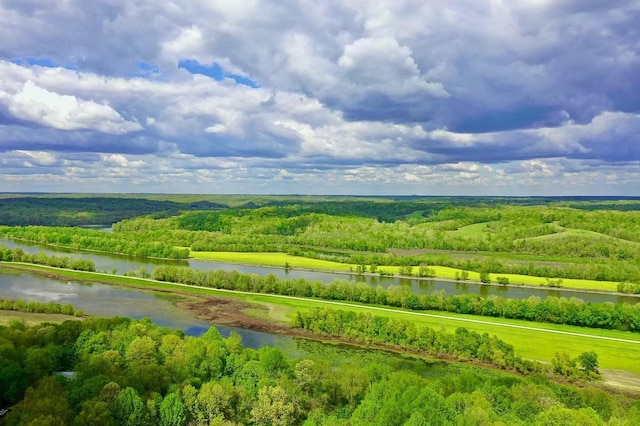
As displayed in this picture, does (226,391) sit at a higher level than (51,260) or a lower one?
higher

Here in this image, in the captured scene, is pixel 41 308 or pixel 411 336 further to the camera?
pixel 41 308

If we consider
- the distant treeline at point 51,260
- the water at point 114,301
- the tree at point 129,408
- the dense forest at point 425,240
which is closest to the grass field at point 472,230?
the dense forest at point 425,240

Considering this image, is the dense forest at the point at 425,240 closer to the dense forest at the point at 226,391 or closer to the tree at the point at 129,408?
the dense forest at the point at 226,391

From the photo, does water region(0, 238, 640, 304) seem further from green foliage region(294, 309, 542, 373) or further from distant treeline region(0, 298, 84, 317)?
green foliage region(294, 309, 542, 373)

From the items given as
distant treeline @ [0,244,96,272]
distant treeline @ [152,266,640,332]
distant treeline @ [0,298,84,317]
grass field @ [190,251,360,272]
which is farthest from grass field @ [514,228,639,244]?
distant treeline @ [0,298,84,317]

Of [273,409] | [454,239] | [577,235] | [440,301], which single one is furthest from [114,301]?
[577,235]

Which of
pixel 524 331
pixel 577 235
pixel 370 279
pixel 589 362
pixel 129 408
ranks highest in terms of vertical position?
pixel 129 408

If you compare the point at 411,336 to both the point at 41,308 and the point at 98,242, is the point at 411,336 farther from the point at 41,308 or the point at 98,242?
the point at 98,242
